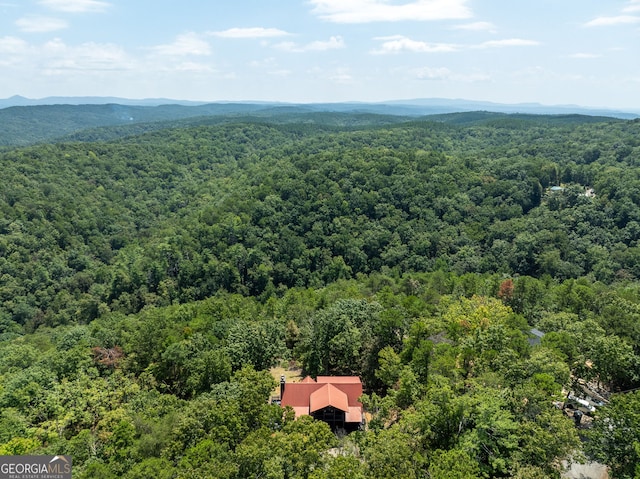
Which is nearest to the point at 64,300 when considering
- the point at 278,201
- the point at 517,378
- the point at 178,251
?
the point at 178,251

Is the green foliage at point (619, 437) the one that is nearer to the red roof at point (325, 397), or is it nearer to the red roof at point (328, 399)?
the red roof at point (325, 397)

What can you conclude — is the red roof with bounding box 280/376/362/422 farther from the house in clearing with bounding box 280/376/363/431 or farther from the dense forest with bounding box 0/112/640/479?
the dense forest with bounding box 0/112/640/479

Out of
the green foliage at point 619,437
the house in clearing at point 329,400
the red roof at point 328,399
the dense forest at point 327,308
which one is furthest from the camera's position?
the house in clearing at point 329,400

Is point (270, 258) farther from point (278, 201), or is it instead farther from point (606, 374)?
point (606, 374)

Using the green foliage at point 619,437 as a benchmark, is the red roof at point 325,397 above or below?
below

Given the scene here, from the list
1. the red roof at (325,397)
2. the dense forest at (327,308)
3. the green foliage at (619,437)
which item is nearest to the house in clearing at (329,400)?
the red roof at (325,397)

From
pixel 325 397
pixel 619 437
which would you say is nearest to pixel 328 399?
pixel 325 397

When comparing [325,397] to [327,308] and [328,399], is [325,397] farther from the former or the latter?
[327,308]
